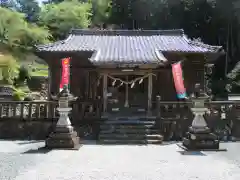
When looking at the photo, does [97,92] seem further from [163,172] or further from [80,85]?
[163,172]

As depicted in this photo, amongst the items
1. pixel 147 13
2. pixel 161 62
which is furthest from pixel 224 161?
pixel 147 13

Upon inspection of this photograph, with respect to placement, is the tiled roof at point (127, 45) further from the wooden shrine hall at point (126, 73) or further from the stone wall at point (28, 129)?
the stone wall at point (28, 129)

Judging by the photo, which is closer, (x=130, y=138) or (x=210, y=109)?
(x=130, y=138)

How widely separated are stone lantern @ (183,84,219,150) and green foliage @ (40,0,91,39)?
98.2 feet

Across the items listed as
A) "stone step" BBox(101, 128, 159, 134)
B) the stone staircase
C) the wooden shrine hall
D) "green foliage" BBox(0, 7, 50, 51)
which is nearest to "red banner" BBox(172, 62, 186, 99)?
the wooden shrine hall

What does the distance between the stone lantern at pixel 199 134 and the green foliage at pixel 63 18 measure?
98.2ft

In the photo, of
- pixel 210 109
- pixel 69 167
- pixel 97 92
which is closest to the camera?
pixel 69 167

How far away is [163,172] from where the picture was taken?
8031mm

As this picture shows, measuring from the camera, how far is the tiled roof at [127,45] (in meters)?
17.0

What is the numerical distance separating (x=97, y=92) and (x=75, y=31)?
17.7 ft

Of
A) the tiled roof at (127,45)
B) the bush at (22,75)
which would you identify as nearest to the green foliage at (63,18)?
the bush at (22,75)

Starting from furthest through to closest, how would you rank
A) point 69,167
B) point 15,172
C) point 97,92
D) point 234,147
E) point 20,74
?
point 20,74
point 97,92
point 234,147
point 69,167
point 15,172

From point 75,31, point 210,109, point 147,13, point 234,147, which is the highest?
point 147,13

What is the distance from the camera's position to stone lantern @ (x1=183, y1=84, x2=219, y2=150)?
1184cm
